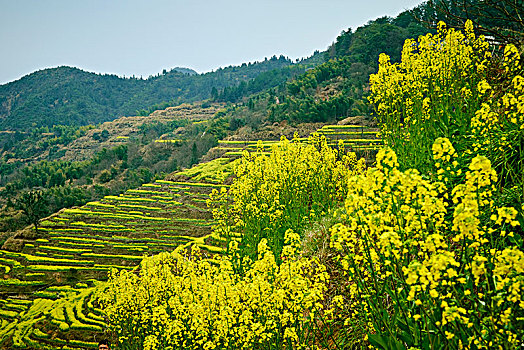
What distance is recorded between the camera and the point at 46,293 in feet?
86.5

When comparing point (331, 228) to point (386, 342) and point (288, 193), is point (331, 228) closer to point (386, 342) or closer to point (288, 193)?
point (386, 342)

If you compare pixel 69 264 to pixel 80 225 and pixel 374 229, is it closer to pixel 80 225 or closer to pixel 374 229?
pixel 80 225

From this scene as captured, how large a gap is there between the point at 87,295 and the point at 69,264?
22.0ft

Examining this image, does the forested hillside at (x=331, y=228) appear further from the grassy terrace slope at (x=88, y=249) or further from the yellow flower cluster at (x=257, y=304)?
the grassy terrace slope at (x=88, y=249)

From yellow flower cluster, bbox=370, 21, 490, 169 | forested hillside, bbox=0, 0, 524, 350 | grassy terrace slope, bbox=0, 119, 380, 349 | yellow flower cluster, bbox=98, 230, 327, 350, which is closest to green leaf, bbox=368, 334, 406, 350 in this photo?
forested hillside, bbox=0, 0, 524, 350

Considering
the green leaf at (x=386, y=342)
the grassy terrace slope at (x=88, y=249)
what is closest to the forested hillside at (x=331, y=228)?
the green leaf at (x=386, y=342)

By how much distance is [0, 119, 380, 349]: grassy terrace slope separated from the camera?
21.4m

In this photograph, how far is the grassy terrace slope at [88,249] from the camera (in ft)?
70.3

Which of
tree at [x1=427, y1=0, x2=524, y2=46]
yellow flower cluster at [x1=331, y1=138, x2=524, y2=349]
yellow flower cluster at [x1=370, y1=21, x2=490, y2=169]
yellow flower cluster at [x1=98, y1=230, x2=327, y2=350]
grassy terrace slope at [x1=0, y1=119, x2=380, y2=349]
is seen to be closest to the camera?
yellow flower cluster at [x1=331, y1=138, x2=524, y2=349]

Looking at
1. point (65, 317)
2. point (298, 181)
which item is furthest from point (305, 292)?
point (65, 317)

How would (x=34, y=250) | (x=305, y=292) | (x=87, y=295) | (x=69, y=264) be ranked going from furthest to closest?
(x=34, y=250) → (x=69, y=264) → (x=87, y=295) → (x=305, y=292)

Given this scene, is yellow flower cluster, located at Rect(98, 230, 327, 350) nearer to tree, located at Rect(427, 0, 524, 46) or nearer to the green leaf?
Answer: the green leaf

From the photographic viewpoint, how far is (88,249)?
108 feet

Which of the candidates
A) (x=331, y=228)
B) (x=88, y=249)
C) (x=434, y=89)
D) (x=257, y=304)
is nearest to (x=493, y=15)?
(x=434, y=89)
